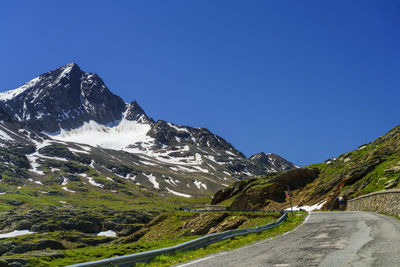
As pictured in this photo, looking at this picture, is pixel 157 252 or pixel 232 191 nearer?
pixel 157 252

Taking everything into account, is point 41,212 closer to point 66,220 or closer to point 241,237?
point 66,220

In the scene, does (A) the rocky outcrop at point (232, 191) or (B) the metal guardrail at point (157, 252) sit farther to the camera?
(A) the rocky outcrop at point (232, 191)

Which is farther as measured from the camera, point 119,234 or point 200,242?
point 119,234

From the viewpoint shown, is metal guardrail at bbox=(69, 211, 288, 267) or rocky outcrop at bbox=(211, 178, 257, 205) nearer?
metal guardrail at bbox=(69, 211, 288, 267)

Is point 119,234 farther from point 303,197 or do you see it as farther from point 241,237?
point 241,237

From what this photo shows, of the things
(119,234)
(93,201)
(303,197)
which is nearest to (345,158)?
(303,197)

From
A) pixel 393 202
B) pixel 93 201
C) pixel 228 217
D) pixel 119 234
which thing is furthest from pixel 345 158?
pixel 93 201

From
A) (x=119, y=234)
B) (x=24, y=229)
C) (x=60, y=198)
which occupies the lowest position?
(x=119, y=234)

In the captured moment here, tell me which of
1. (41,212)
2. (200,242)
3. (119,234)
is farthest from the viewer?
(41,212)

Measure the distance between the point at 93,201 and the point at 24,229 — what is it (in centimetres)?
7286

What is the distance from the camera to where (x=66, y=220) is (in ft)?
363

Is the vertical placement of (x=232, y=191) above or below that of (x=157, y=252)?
above

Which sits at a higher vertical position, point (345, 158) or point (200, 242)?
point (345, 158)

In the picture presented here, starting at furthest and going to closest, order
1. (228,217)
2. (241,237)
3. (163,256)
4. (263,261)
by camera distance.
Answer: (228,217) < (241,237) < (163,256) < (263,261)
